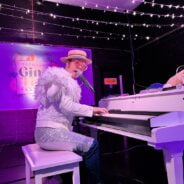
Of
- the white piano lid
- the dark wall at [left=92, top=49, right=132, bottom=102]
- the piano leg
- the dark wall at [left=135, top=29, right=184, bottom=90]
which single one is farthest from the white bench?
the white piano lid

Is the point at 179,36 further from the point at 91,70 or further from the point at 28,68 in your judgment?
the point at 28,68

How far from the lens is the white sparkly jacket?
1960mm

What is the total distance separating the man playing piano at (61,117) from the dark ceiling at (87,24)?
11.1 ft

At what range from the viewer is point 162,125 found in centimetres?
136

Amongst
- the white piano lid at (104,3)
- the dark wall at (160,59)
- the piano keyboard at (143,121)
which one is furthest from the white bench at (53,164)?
the white piano lid at (104,3)

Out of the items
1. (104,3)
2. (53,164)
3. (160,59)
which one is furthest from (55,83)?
(104,3)

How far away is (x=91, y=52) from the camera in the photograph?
235 inches

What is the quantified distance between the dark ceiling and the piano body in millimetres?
2975

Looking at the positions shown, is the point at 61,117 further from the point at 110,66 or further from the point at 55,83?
the point at 110,66

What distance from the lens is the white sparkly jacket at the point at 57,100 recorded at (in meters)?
1.96

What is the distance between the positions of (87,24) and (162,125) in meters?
4.93

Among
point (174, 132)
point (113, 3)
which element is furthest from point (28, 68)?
point (174, 132)

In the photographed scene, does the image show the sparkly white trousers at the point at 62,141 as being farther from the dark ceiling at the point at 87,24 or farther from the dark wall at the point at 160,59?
the dark ceiling at the point at 87,24

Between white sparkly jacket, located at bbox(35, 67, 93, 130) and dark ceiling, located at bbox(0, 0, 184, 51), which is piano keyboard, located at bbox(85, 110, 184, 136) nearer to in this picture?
white sparkly jacket, located at bbox(35, 67, 93, 130)
